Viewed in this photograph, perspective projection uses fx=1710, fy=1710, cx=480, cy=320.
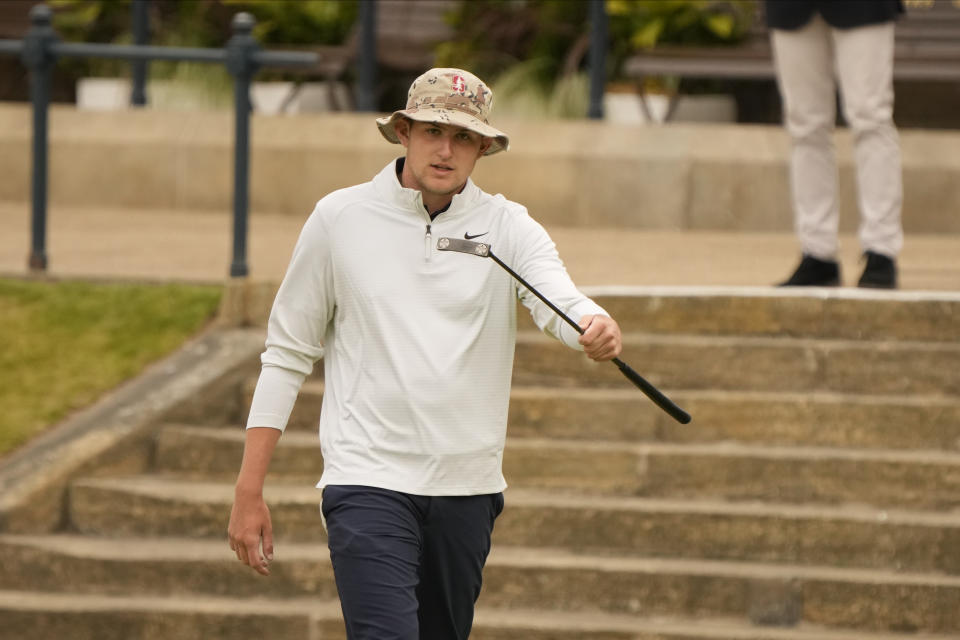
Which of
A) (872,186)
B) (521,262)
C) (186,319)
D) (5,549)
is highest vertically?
(521,262)

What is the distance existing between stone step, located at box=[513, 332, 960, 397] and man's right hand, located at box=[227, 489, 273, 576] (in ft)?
8.96

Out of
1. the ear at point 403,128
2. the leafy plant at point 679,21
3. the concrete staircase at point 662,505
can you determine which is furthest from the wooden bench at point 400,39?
the ear at point 403,128

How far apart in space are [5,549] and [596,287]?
254 centimetres

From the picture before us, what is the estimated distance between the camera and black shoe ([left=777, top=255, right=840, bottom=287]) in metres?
7.21

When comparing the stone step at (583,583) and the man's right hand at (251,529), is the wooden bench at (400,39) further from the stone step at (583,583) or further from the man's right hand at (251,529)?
the man's right hand at (251,529)

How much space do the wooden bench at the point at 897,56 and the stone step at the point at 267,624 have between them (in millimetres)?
5217

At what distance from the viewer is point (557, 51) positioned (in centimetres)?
1163

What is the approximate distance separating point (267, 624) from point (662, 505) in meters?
1.45

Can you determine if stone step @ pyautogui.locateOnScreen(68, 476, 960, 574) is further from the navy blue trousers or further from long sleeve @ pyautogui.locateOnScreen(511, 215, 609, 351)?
long sleeve @ pyautogui.locateOnScreen(511, 215, 609, 351)

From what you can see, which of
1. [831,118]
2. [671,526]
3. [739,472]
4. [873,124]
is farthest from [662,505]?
[831,118]

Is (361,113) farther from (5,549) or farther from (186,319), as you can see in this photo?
(5,549)

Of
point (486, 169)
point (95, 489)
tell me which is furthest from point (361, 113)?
point (95, 489)

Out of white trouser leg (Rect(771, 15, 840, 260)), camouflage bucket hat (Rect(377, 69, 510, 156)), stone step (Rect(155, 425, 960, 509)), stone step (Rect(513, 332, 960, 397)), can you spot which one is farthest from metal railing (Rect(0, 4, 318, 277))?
camouflage bucket hat (Rect(377, 69, 510, 156))

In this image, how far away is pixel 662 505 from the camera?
609 centimetres
